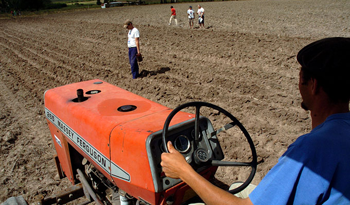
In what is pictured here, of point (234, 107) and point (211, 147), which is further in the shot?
point (234, 107)

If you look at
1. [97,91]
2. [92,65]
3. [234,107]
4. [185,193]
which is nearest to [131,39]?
[92,65]

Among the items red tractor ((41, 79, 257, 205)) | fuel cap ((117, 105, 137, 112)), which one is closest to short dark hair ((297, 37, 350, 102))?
red tractor ((41, 79, 257, 205))

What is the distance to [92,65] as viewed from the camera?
27.7 ft

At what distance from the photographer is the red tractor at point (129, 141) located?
1.75 m

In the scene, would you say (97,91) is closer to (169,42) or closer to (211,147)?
(211,147)

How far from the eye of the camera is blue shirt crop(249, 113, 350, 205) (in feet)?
3.03

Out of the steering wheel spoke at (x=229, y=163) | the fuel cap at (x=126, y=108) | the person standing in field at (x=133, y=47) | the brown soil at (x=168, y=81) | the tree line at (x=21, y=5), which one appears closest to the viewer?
the steering wheel spoke at (x=229, y=163)

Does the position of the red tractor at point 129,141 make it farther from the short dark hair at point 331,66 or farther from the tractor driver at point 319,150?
the short dark hair at point 331,66

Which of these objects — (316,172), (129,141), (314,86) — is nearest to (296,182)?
(316,172)

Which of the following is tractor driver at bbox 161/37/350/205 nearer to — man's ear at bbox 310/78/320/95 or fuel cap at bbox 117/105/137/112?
man's ear at bbox 310/78/320/95

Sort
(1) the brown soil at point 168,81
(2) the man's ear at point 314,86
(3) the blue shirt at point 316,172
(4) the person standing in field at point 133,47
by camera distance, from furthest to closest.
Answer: (4) the person standing in field at point 133,47 < (1) the brown soil at point 168,81 < (2) the man's ear at point 314,86 < (3) the blue shirt at point 316,172

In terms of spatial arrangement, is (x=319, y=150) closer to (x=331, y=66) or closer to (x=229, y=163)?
(x=331, y=66)

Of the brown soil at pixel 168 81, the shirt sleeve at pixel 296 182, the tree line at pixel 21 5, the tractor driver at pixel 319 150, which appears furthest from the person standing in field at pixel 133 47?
the tree line at pixel 21 5

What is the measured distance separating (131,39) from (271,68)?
3.55 m
